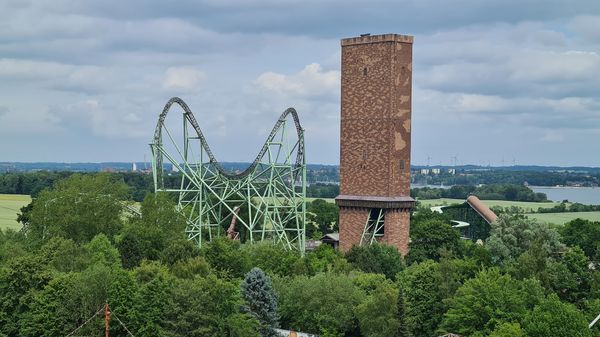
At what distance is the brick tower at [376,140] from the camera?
6994cm

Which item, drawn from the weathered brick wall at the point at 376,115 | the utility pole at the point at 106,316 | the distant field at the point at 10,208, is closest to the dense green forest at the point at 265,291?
the utility pole at the point at 106,316

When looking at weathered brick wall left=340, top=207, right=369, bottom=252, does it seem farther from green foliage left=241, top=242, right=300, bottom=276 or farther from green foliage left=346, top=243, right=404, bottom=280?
green foliage left=241, top=242, right=300, bottom=276

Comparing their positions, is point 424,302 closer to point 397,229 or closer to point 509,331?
point 509,331

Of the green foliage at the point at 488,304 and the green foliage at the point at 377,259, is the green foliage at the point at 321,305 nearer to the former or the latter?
the green foliage at the point at 488,304

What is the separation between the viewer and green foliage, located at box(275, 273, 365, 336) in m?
49.0

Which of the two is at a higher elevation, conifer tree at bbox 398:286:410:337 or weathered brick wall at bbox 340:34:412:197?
weathered brick wall at bbox 340:34:412:197

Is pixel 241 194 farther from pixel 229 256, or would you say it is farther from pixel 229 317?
pixel 229 317

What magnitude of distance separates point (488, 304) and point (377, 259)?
62.6 feet

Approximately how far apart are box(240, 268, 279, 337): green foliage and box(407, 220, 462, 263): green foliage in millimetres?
19288

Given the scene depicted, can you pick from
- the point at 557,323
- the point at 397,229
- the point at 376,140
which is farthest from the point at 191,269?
the point at 376,140

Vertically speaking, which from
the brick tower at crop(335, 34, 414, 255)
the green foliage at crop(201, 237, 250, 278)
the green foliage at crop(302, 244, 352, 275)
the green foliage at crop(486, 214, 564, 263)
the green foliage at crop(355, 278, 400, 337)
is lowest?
the green foliage at crop(355, 278, 400, 337)

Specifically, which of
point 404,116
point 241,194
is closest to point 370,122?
point 404,116

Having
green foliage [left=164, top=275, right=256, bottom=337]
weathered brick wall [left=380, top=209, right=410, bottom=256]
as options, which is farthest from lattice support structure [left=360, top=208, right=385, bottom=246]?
green foliage [left=164, top=275, right=256, bottom=337]

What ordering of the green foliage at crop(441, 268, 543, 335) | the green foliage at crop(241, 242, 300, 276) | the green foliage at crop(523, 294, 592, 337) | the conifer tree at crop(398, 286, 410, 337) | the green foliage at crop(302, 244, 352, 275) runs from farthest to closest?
the green foliage at crop(302, 244, 352, 275)
the green foliage at crop(241, 242, 300, 276)
the conifer tree at crop(398, 286, 410, 337)
the green foliage at crop(441, 268, 543, 335)
the green foliage at crop(523, 294, 592, 337)
